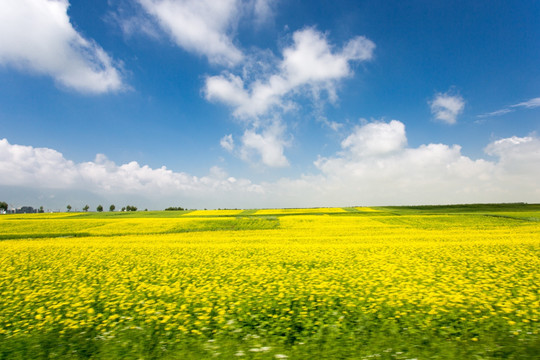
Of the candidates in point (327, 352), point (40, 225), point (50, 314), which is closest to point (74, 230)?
point (40, 225)

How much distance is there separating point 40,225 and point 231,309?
65859mm

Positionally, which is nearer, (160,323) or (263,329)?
(263,329)

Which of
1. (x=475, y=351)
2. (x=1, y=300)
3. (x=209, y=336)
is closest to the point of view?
(x=475, y=351)

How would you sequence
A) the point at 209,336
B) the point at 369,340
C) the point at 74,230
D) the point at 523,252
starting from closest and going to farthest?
the point at 369,340 → the point at 209,336 → the point at 523,252 → the point at 74,230

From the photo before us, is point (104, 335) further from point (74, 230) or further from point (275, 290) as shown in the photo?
point (74, 230)

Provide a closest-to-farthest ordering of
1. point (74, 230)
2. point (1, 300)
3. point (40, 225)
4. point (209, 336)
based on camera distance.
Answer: point (209, 336)
point (1, 300)
point (74, 230)
point (40, 225)

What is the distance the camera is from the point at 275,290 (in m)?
14.3

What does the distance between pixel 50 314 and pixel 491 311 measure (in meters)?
17.2

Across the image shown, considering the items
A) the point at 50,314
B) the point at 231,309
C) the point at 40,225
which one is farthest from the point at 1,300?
the point at 40,225

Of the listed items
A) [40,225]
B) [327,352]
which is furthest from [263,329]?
[40,225]

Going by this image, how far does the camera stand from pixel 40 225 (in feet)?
196

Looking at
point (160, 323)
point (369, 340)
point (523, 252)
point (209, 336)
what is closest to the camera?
point (369, 340)

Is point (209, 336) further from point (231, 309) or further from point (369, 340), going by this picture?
point (369, 340)

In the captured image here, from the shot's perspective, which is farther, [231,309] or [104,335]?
[231,309]
